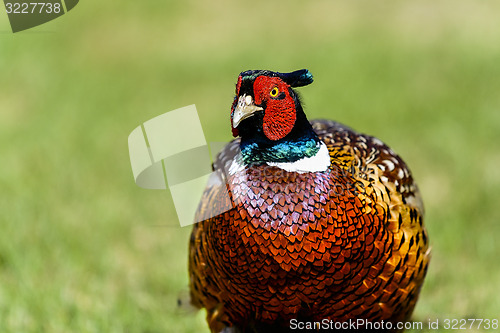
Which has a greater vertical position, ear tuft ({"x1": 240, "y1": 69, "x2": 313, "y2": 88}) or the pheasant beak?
ear tuft ({"x1": 240, "y1": 69, "x2": 313, "y2": 88})

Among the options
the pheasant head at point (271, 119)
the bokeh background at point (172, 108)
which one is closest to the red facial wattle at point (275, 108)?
the pheasant head at point (271, 119)

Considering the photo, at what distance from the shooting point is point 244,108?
219 cm

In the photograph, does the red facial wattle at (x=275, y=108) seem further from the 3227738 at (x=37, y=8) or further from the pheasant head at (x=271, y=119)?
the 3227738 at (x=37, y=8)

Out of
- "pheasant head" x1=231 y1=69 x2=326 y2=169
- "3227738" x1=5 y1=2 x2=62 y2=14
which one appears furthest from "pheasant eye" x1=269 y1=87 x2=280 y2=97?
"3227738" x1=5 y1=2 x2=62 y2=14

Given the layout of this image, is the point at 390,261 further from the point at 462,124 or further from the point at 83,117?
the point at 83,117

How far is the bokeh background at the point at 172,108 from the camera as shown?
4012 mm

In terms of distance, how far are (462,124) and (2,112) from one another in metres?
5.31

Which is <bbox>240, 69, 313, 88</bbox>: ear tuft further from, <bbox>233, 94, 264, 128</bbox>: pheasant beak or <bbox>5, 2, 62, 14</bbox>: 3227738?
<bbox>5, 2, 62, 14</bbox>: 3227738

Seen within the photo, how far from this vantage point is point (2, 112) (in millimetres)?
7449

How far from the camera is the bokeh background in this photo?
401cm

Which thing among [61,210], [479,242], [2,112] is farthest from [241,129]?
[2,112]

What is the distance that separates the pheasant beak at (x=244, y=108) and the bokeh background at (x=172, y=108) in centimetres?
150

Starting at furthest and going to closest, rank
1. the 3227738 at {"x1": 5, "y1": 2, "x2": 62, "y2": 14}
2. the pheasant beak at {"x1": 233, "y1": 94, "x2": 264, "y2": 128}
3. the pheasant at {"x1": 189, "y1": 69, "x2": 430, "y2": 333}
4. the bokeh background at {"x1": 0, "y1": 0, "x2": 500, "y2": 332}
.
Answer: the bokeh background at {"x1": 0, "y1": 0, "x2": 500, "y2": 332} < the 3227738 at {"x1": 5, "y1": 2, "x2": 62, "y2": 14} < the pheasant at {"x1": 189, "y1": 69, "x2": 430, "y2": 333} < the pheasant beak at {"x1": 233, "y1": 94, "x2": 264, "y2": 128}

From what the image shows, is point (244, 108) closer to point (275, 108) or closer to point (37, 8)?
point (275, 108)
